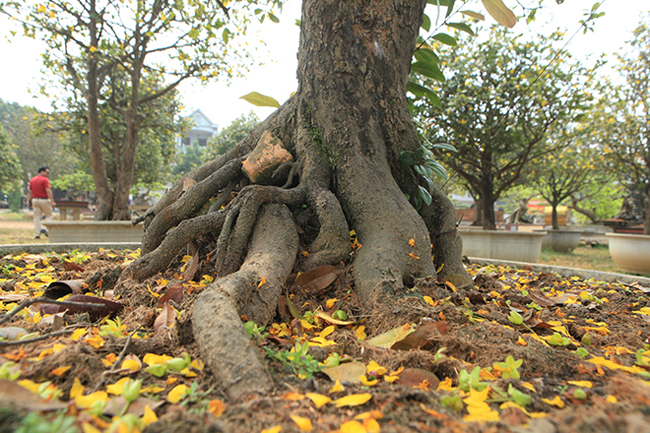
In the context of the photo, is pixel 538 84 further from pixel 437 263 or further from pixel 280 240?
pixel 280 240

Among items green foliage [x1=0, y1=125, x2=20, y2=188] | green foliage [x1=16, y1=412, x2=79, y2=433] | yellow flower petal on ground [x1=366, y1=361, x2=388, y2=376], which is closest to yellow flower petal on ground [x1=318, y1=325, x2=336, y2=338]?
yellow flower petal on ground [x1=366, y1=361, x2=388, y2=376]

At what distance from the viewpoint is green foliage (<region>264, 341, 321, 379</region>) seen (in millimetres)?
1094

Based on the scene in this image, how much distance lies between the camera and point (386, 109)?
229 centimetres

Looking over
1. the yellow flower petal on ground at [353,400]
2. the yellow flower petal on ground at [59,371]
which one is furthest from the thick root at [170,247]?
the yellow flower petal on ground at [353,400]

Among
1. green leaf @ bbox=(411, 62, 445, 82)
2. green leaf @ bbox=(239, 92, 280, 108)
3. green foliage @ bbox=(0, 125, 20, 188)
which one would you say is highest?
green foliage @ bbox=(0, 125, 20, 188)

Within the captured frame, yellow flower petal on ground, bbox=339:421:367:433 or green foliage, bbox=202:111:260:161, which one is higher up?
green foliage, bbox=202:111:260:161

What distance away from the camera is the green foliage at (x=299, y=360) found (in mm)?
1094

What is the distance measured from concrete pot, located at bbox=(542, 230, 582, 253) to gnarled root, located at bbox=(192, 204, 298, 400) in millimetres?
10287

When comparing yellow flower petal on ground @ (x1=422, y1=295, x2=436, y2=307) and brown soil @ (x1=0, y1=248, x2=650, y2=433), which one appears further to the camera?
yellow flower petal on ground @ (x1=422, y1=295, x2=436, y2=307)

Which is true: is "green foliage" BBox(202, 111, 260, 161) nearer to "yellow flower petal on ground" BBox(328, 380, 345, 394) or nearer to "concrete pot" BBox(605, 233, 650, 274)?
"concrete pot" BBox(605, 233, 650, 274)

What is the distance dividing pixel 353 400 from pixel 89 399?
659 mm

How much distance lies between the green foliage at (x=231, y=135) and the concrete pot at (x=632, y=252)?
16.5 metres

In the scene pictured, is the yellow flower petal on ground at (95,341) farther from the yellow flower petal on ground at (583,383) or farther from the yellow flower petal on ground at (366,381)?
the yellow flower petal on ground at (583,383)

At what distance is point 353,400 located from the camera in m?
0.91
